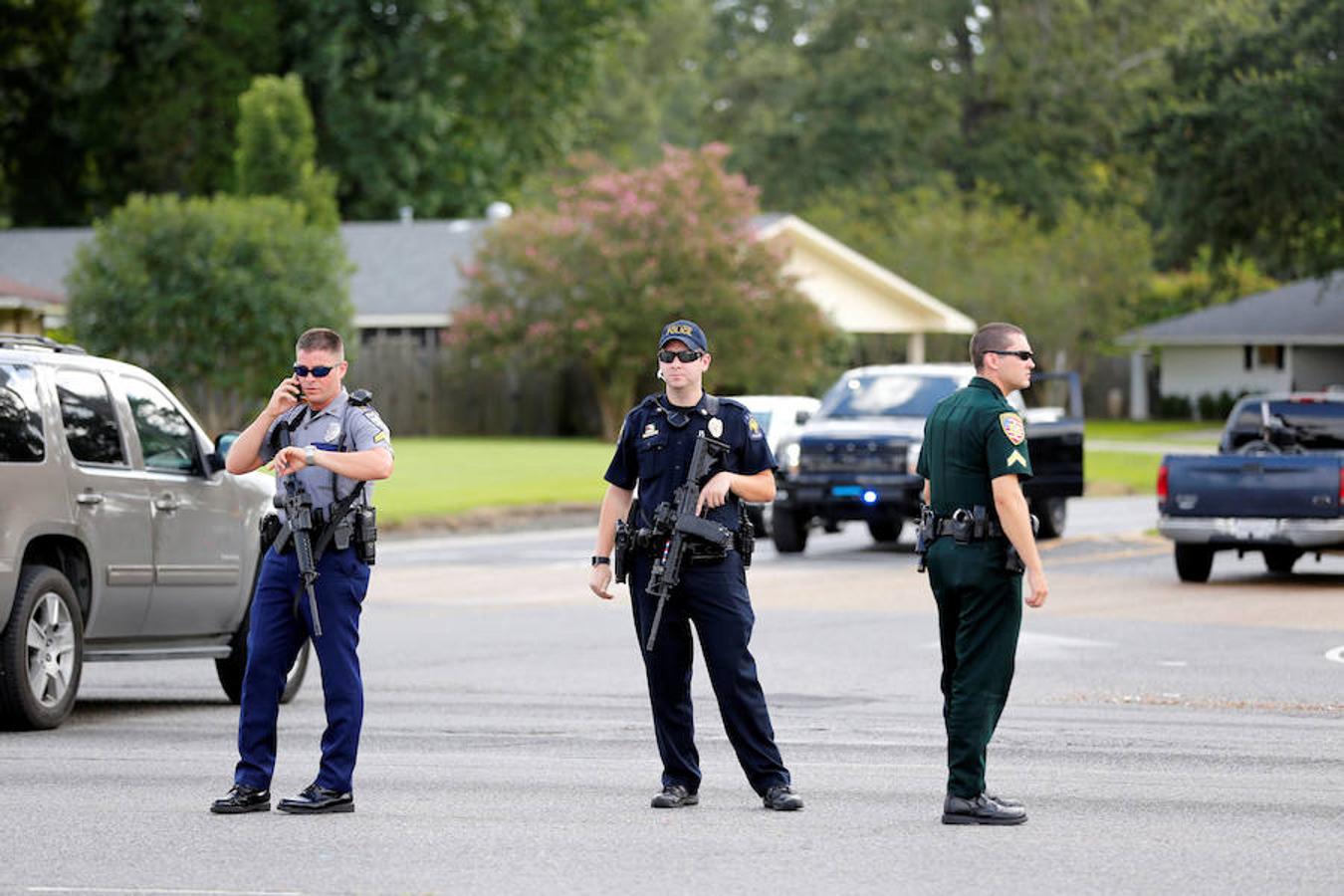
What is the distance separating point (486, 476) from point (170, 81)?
34600 mm

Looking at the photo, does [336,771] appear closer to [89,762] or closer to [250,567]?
[89,762]

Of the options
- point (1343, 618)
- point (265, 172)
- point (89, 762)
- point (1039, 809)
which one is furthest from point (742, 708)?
point (265, 172)

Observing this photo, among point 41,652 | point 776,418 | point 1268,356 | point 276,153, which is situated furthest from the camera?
point 1268,356

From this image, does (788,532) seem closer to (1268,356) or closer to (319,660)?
(319,660)

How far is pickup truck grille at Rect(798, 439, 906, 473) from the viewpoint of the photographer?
25.2m

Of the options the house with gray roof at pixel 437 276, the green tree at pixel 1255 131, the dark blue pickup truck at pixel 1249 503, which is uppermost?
the green tree at pixel 1255 131

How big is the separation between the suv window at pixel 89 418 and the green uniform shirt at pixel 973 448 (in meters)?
5.03

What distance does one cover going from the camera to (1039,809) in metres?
9.46

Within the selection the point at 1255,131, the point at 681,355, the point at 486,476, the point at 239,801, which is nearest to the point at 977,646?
the point at 681,355

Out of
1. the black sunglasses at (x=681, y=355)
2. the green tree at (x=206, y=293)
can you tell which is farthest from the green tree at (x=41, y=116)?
the black sunglasses at (x=681, y=355)

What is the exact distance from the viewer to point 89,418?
12.6 metres

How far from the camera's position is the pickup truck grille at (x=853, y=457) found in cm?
2516

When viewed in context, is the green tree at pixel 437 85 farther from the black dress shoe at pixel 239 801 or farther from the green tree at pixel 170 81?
the black dress shoe at pixel 239 801

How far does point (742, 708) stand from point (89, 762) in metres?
3.15
